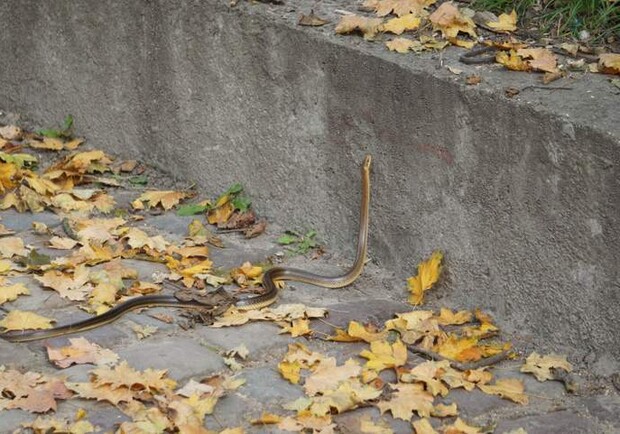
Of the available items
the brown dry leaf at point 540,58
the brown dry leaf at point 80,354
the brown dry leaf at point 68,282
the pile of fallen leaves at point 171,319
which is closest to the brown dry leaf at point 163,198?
the pile of fallen leaves at point 171,319

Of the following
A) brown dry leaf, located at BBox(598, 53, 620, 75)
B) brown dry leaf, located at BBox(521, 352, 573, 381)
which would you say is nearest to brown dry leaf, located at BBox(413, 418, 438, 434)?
brown dry leaf, located at BBox(521, 352, 573, 381)

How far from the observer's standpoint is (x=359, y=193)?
6539mm

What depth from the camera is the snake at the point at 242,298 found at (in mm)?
5547

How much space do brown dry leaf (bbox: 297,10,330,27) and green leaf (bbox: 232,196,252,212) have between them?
3.87 feet

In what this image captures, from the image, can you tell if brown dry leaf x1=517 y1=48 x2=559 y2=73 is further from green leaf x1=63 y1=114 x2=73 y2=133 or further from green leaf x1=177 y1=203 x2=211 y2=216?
green leaf x1=63 y1=114 x2=73 y2=133

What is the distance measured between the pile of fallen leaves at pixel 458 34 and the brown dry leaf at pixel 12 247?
6.43 ft

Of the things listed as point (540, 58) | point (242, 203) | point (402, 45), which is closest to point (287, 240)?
point (242, 203)

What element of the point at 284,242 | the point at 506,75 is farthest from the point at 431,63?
the point at 284,242

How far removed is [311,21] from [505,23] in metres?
1.06

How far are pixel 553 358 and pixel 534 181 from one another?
82cm

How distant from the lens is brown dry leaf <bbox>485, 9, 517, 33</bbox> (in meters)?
6.56

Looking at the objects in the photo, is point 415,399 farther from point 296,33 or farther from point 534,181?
point 296,33

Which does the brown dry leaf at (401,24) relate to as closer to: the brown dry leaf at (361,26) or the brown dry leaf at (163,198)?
the brown dry leaf at (361,26)

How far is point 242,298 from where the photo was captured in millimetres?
6082
